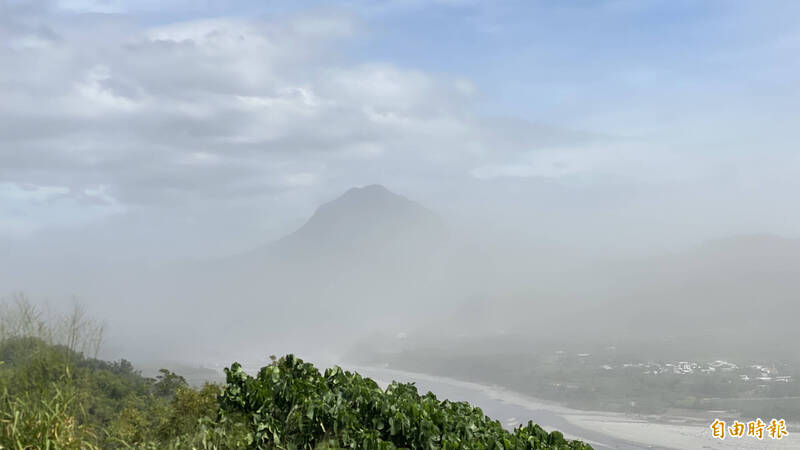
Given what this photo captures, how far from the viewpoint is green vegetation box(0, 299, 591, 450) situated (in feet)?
27.8

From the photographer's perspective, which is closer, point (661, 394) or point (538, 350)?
point (661, 394)

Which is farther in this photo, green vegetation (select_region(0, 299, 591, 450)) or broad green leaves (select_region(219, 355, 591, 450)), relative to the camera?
broad green leaves (select_region(219, 355, 591, 450))

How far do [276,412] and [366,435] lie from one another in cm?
200

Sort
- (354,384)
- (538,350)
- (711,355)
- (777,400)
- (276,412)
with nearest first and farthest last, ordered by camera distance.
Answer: (276,412)
(354,384)
(777,400)
(711,355)
(538,350)

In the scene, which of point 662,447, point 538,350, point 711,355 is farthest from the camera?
point 538,350

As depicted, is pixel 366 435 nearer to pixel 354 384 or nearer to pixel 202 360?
pixel 354 384

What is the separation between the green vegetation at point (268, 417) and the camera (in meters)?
8.47

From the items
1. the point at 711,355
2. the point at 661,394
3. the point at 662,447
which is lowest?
the point at 662,447

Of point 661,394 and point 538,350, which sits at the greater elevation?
point 538,350

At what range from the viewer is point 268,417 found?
10.3 m

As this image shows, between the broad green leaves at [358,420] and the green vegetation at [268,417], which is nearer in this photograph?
the green vegetation at [268,417]

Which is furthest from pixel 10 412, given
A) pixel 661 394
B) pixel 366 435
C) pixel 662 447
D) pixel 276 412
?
pixel 661 394

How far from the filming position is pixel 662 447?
64625 millimetres

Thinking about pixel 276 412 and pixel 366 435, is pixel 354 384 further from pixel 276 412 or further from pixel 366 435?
pixel 366 435
